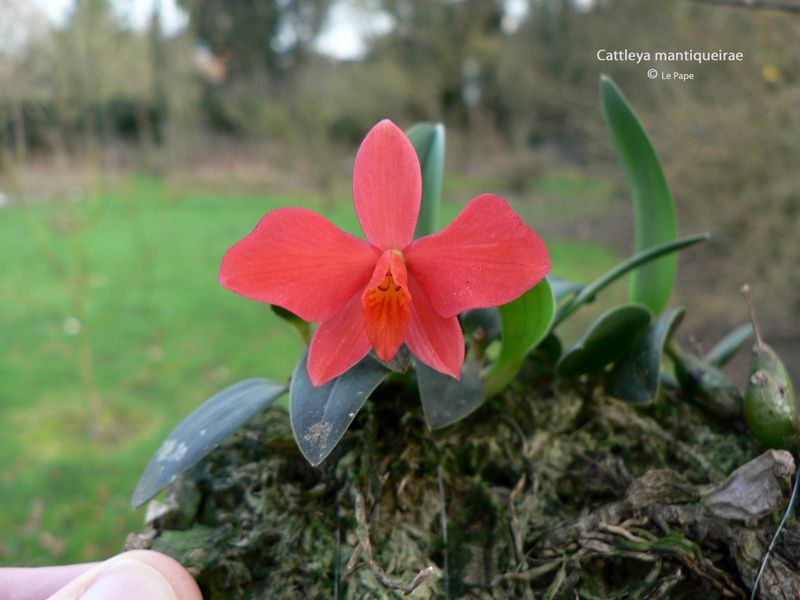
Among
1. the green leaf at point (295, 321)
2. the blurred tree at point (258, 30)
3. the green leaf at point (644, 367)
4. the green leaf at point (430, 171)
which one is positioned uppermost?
the blurred tree at point (258, 30)

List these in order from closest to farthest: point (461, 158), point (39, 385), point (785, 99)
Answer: point (785, 99) < point (39, 385) < point (461, 158)

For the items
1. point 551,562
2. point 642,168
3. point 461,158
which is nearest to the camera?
point 551,562

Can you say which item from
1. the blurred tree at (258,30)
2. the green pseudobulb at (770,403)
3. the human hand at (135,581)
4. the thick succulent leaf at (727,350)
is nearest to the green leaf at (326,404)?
the human hand at (135,581)

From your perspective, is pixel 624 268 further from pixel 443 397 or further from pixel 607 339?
pixel 443 397

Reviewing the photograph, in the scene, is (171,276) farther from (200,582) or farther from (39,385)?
(200,582)

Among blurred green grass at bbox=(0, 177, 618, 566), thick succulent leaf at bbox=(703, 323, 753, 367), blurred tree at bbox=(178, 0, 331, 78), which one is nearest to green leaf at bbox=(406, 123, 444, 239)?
thick succulent leaf at bbox=(703, 323, 753, 367)

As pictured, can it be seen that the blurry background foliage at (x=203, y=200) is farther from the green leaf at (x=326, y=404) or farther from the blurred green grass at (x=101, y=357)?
the green leaf at (x=326, y=404)

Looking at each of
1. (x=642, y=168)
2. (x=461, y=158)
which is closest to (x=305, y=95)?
(x=461, y=158)

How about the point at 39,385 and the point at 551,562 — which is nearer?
the point at 551,562
